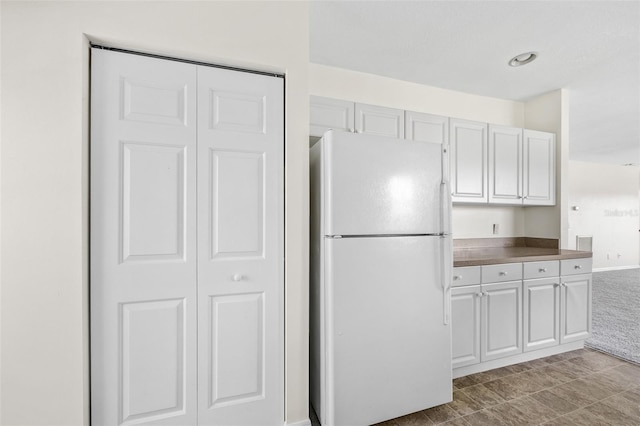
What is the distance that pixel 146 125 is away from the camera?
1503mm

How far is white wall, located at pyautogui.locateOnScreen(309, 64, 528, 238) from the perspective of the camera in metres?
2.71

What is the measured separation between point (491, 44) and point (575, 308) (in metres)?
2.39

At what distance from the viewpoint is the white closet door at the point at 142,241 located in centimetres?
146

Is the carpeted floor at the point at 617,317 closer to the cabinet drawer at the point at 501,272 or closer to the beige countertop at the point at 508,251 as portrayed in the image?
the beige countertop at the point at 508,251

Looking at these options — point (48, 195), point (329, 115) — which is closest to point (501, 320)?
point (329, 115)

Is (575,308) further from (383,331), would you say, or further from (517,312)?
(383,331)

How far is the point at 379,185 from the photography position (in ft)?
5.75

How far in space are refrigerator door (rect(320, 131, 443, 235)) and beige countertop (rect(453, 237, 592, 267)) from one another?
2.39 feet

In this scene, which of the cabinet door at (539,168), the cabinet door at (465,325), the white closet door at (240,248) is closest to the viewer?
the white closet door at (240,248)

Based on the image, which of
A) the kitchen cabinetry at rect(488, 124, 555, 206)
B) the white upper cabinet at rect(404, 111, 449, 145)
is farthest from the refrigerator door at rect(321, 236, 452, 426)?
the kitchen cabinetry at rect(488, 124, 555, 206)

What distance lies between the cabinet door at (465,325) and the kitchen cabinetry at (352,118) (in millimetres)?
1387

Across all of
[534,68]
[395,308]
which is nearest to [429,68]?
[534,68]

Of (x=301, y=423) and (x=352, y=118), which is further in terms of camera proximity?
(x=352, y=118)

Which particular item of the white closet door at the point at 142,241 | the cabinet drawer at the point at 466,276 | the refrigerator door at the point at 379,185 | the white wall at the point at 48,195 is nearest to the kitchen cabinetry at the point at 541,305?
the cabinet drawer at the point at 466,276
